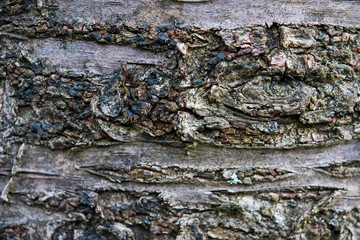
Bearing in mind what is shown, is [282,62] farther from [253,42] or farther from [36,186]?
[36,186]

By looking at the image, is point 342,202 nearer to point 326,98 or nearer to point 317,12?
Answer: point 326,98

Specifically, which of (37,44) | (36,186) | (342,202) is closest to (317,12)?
(342,202)

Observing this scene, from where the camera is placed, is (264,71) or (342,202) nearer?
(264,71)

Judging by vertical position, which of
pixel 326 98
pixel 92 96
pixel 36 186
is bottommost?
pixel 36 186

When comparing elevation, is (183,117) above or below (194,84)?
below

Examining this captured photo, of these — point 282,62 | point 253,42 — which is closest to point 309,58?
point 282,62

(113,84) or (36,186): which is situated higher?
(113,84)
